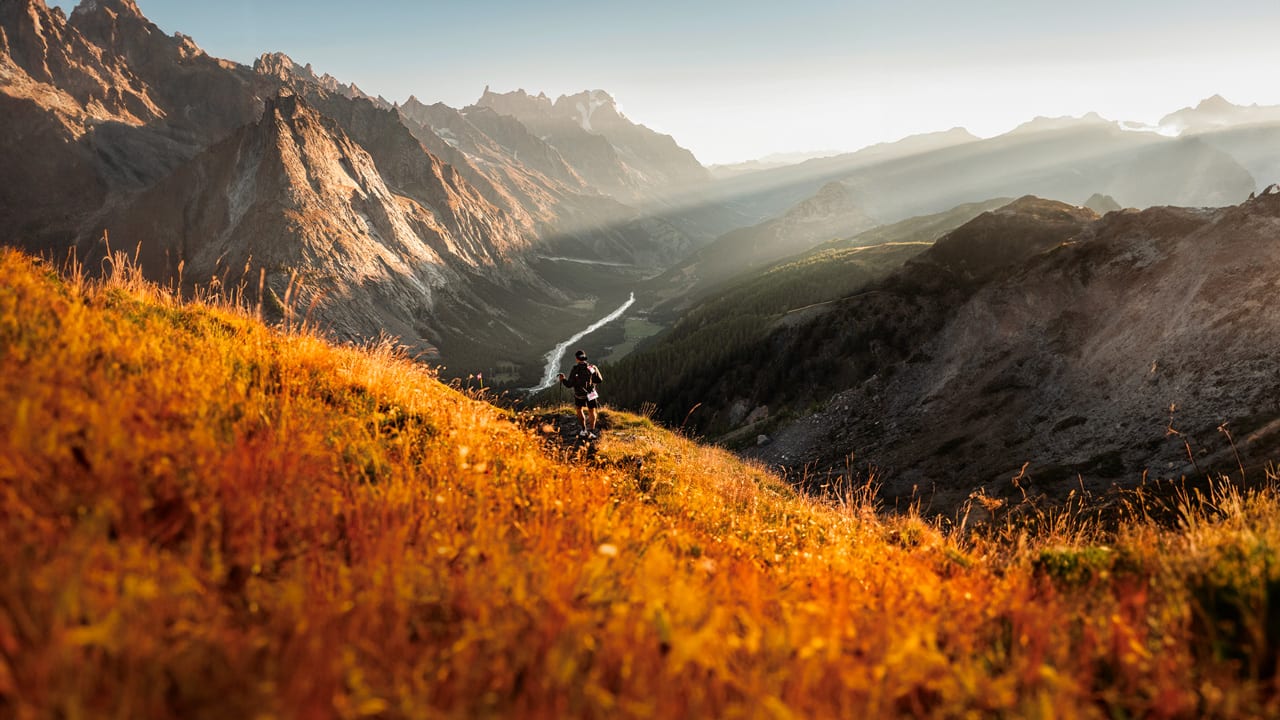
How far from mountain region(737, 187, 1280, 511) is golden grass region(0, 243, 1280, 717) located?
537 inches

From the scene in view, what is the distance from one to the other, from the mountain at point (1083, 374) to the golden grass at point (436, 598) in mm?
13632

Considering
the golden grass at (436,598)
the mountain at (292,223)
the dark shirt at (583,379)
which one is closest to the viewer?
the golden grass at (436,598)

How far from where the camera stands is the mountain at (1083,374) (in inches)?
816

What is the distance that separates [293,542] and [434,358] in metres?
173

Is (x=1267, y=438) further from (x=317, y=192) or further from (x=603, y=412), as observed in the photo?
(x=317, y=192)

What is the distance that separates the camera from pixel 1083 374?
2822 centimetres

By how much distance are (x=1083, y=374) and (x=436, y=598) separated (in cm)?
3535

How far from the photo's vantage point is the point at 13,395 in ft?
10.2

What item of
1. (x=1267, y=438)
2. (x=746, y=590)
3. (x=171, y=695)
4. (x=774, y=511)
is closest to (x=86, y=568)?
(x=171, y=695)

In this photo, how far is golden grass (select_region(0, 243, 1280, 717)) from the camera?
6.80ft

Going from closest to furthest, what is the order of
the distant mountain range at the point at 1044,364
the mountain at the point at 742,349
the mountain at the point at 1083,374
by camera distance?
1. the mountain at the point at 1083,374
2. the distant mountain range at the point at 1044,364
3. the mountain at the point at 742,349

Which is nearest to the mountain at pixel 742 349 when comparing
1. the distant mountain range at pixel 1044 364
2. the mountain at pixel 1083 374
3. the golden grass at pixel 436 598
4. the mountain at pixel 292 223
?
the distant mountain range at pixel 1044 364

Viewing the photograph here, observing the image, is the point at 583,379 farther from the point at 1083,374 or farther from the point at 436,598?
the point at 1083,374

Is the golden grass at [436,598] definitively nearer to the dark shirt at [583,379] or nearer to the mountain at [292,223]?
the dark shirt at [583,379]
